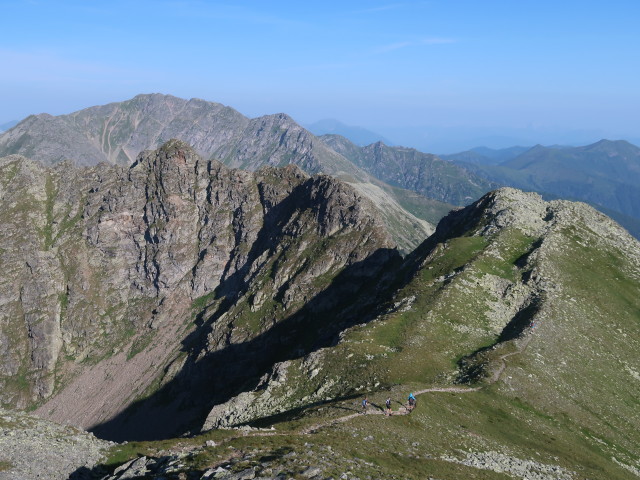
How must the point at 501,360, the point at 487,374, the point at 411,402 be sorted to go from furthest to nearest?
the point at 501,360
the point at 487,374
the point at 411,402

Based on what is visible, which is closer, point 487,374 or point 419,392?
point 419,392

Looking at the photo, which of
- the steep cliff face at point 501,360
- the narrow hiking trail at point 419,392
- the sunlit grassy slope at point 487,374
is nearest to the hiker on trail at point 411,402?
the narrow hiking trail at point 419,392

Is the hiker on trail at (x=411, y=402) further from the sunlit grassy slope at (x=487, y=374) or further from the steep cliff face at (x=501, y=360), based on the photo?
the steep cliff face at (x=501, y=360)

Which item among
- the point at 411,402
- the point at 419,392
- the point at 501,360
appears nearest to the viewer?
the point at 411,402

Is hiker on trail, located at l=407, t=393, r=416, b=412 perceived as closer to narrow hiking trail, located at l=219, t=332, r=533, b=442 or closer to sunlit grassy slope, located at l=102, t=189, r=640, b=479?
narrow hiking trail, located at l=219, t=332, r=533, b=442

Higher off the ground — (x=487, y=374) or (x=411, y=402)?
(x=411, y=402)

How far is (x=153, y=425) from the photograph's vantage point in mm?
183500

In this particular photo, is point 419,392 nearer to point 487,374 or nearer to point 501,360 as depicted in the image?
point 487,374

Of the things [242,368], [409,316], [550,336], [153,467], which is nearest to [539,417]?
[550,336]

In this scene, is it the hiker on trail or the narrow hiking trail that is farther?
the hiker on trail

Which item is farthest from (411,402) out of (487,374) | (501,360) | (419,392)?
(501,360)

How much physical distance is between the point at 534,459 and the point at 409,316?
40621 mm

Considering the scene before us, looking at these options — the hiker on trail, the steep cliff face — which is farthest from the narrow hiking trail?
the hiker on trail

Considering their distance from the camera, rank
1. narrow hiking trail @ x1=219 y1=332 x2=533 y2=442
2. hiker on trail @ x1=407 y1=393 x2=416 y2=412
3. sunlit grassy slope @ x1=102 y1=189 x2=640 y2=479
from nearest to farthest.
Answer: sunlit grassy slope @ x1=102 y1=189 x2=640 y2=479 → narrow hiking trail @ x1=219 y1=332 x2=533 y2=442 → hiker on trail @ x1=407 y1=393 x2=416 y2=412
